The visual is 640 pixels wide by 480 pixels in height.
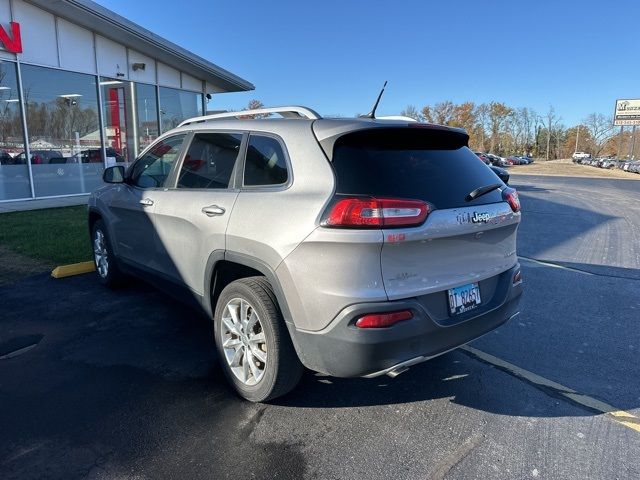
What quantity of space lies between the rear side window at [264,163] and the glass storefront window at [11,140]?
11.8 m

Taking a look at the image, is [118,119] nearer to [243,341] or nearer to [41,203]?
[41,203]

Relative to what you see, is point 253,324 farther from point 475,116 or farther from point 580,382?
point 475,116

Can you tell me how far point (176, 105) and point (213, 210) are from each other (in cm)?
1533

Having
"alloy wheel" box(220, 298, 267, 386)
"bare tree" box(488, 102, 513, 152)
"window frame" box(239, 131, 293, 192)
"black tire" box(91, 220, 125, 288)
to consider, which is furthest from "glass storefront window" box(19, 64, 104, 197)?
"bare tree" box(488, 102, 513, 152)

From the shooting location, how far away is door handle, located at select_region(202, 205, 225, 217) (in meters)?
3.24

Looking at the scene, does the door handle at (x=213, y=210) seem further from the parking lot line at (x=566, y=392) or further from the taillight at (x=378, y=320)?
the parking lot line at (x=566, y=392)

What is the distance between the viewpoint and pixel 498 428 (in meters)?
2.85

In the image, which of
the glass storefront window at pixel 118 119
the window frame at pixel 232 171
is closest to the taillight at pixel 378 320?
the window frame at pixel 232 171

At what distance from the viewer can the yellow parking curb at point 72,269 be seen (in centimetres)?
597

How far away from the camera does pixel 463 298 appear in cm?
286

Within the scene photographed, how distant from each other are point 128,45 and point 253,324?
14.4 metres

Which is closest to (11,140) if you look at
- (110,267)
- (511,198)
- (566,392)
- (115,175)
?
(110,267)

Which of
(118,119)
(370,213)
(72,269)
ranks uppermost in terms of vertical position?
(118,119)

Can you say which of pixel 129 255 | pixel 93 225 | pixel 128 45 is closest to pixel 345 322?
pixel 129 255
